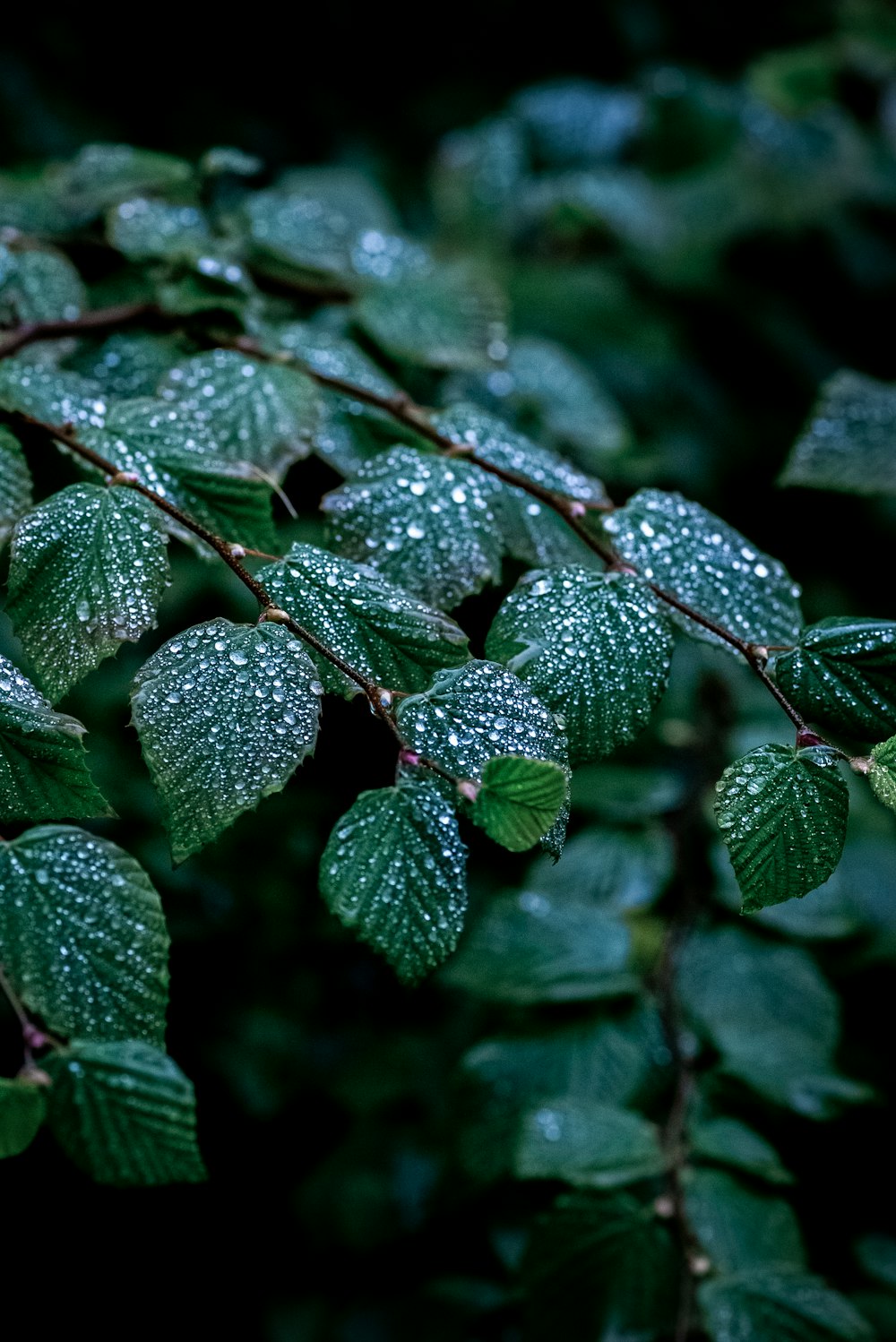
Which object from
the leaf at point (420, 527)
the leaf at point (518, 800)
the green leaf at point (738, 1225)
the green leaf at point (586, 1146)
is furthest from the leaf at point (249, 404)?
the green leaf at point (738, 1225)

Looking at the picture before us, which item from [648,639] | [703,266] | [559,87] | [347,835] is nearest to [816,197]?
[703,266]

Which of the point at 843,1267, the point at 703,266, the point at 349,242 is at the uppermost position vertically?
the point at 349,242

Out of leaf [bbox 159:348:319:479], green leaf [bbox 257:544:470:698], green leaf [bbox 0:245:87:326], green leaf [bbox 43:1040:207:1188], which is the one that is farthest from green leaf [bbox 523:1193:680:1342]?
green leaf [bbox 0:245:87:326]

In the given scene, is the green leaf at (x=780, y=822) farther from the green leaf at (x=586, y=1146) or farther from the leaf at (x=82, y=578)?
the green leaf at (x=586, y=1146)

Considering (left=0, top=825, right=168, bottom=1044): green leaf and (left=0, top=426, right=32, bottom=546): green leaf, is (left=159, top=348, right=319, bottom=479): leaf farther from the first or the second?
(left=0, top=825, right=168, bottom=1044): green leaf

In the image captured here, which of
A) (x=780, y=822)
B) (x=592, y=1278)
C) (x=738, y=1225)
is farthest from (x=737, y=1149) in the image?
(x=780, y=822)

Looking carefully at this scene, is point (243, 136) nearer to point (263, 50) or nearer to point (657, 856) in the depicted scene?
point (263, 50)
